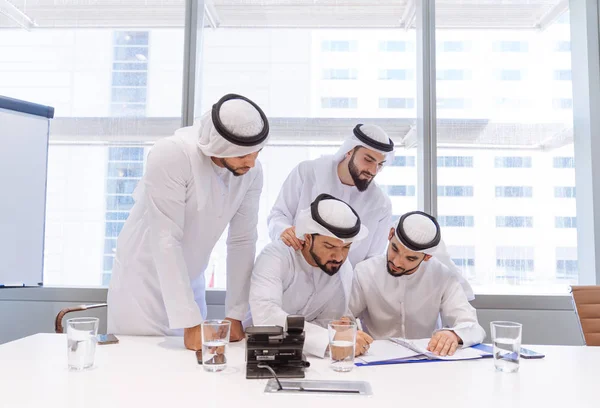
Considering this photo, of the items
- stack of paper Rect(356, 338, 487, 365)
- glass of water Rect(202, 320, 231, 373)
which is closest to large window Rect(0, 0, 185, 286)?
glass of water Rect(202, 320, 231, 373)

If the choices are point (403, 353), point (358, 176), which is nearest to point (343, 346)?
point (403, 353)

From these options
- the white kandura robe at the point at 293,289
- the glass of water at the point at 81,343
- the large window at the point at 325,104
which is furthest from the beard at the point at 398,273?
the glass of water at the point at 81,343

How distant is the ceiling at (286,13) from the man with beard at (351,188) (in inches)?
53.9

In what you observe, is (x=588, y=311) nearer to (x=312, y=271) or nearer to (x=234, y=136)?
(x=312, y=271)

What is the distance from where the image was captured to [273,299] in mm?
1884

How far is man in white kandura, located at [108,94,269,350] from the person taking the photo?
1723 mm

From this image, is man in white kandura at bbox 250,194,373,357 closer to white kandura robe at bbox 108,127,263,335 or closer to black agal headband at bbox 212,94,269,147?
white kandura robe at bbox 108,127,263,335

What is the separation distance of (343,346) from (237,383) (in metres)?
0.35

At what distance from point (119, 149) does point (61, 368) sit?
7.50ft

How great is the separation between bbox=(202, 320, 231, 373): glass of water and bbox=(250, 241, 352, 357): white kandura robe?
0.40 metres

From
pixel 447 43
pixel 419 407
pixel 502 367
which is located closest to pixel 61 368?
pixel 419 407

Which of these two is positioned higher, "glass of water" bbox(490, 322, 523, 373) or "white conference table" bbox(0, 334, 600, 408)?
"glass of water" bbox(490, 322, 523, 373)

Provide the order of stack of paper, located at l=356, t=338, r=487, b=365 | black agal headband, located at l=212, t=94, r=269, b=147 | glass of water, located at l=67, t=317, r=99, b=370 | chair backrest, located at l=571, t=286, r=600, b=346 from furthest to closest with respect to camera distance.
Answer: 1. chair backrest, located at l=571, t=286, r=600, b=346
2. black agal headband, located at l=212, t=94, r=269, b=147
3. stack of paper, located at l=356, t=338, r=487, b=365
4. glass of water, located at l=67, t=317, r=99, b=370

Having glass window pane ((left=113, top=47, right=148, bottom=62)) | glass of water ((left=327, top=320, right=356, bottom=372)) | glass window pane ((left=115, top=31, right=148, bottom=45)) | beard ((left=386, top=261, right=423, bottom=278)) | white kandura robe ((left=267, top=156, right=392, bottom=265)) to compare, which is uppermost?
glass window pane ((left=115, top=31, right=148, bottom=45))
